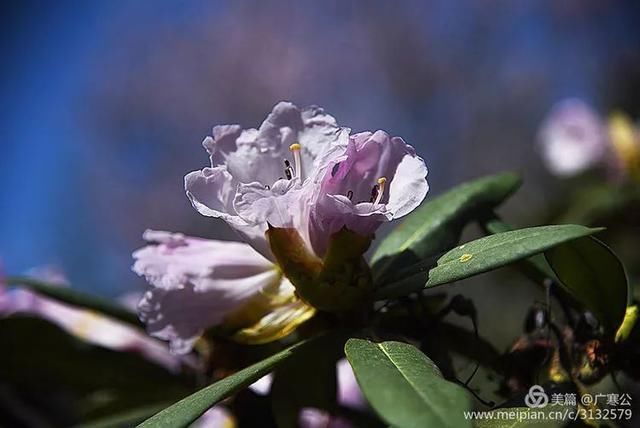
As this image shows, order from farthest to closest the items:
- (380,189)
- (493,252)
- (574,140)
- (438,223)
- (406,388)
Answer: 1. (574,140)
2. (438,223)
3. (380,189)
4. (493,252)
5. (406,388)

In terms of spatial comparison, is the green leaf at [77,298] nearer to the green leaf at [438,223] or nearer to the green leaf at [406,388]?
the green leaf at [438,223]

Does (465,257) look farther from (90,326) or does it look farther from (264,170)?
(90,326)

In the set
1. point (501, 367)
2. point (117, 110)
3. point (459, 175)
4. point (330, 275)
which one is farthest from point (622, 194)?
point (117, 110)

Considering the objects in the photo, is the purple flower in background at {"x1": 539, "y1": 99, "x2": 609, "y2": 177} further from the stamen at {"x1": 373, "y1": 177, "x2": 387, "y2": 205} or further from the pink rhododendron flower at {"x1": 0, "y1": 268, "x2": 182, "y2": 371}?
the stamen at {"x1": 373, "y1": 177, "x2": 387, "y2": 205}

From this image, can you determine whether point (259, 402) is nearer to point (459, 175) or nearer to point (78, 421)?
point (78, 421)

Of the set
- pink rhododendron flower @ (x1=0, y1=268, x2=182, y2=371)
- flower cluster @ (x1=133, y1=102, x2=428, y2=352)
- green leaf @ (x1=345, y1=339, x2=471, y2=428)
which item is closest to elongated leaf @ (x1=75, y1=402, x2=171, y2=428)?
pink rhododendron flower @ (x1=0, y1=268, x2=182, y2=371)

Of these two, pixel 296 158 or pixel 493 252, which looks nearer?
pixel 493 252

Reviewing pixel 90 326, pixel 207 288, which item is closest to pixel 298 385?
pixel 207 288
